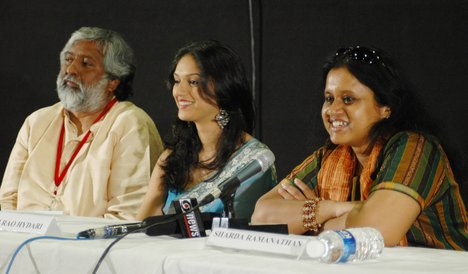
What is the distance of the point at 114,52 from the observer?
14.1ft

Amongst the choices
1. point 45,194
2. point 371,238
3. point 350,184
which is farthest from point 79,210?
point 371,238

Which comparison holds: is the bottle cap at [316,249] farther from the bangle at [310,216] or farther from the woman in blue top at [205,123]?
the woman in blue top at [205,123]

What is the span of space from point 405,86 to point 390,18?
85 centimetres

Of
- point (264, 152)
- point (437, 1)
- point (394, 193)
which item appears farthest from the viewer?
point (437, 1)

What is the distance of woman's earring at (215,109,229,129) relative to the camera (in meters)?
3.53

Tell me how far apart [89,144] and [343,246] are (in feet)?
8.54

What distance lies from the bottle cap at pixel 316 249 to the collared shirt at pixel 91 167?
2270 millimetres

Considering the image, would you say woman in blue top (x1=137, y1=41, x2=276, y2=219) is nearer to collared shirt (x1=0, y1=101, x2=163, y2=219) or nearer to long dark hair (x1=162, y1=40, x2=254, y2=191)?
long dark hair (x1=162, y1=40, x2=254, y2=191)

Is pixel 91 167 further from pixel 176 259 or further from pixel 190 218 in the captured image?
pixel 176 259

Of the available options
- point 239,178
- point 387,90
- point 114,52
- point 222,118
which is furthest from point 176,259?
point 114,52

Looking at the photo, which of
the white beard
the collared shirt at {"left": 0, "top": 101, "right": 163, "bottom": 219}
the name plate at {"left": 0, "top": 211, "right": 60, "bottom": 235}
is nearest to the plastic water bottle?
the name plate at {"left": 0, "top": 211, "right": 60, "bottom": 235}

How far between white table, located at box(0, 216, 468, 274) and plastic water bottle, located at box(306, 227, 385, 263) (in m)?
0.02

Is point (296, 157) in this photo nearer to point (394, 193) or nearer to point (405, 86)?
point (405, 86)

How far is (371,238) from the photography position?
5.46 feet
